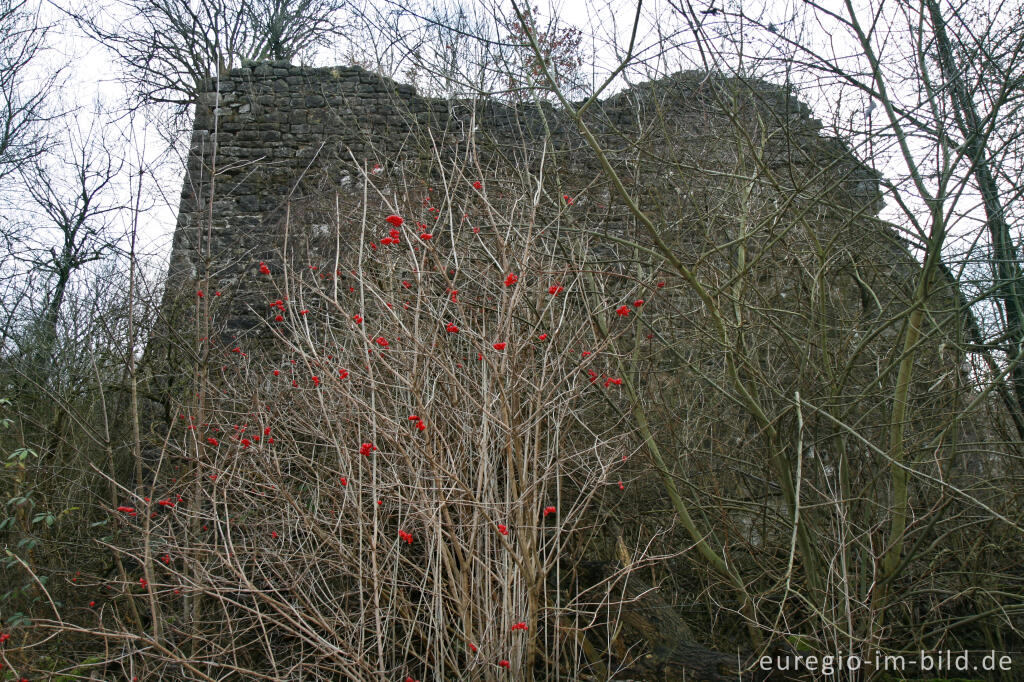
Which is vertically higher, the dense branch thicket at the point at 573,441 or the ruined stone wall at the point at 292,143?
the ruined stone wall at the point at 292,143

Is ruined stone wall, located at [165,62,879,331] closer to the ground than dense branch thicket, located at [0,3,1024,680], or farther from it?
farther from it

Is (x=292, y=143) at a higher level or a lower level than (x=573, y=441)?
higher

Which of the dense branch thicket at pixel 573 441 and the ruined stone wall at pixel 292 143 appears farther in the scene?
the ruined stone wall at pixel 292 143

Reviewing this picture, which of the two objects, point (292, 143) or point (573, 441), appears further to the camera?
point (292, 143)

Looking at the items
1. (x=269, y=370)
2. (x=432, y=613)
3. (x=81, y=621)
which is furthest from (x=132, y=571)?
(x=432, y=613)

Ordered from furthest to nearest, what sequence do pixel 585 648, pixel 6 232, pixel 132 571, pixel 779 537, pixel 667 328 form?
pixel 6 232, pixel 132 571, pixel 667 328, pixel 779 537, pixel 585 648

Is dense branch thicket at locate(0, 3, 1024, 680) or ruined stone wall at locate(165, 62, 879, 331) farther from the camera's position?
ruined stone wall at locate(165, 62, 879, 331)

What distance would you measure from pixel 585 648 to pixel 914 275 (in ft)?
7.52

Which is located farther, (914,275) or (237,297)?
(237,297)

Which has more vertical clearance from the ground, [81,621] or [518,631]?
[518,631]

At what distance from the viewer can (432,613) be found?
270 cm

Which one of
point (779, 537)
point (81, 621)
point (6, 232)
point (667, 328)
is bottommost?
point (81, 621)

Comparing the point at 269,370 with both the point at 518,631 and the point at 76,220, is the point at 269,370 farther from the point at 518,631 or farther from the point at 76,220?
the point at 76,220

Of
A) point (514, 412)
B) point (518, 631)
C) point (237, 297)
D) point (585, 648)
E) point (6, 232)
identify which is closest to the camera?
point (518, 631)
